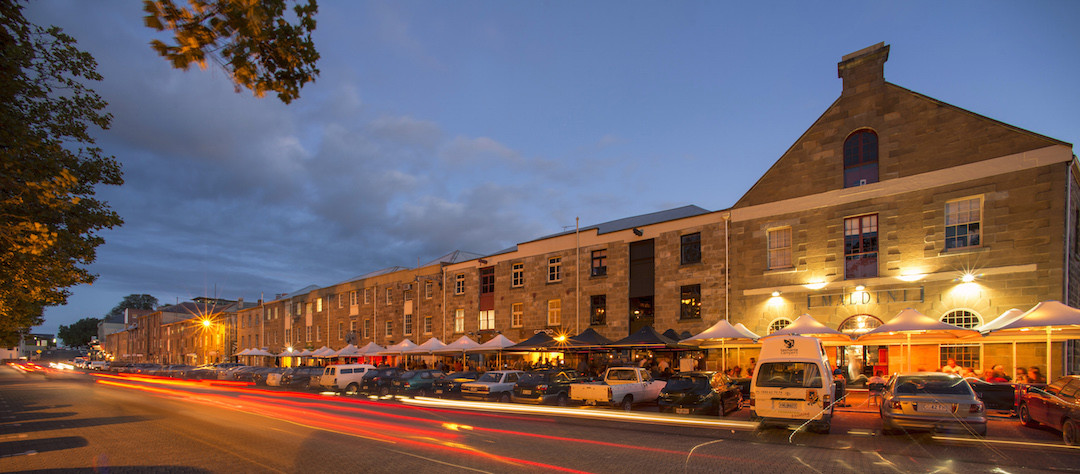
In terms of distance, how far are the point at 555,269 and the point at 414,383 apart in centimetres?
1182

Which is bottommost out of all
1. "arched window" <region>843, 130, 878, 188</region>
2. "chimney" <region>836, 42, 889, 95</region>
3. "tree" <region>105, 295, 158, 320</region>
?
"tree" <region>105, 295, 158, 320</region>

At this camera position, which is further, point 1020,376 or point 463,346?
point 463,346

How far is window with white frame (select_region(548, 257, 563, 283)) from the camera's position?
123ft

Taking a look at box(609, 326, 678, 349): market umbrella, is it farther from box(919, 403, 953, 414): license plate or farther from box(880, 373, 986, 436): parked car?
box(919, 403, 953, 414): license plate

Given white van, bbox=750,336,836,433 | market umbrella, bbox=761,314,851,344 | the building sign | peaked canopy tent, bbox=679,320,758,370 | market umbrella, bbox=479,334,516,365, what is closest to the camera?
white van, bbox=750,336,836,433

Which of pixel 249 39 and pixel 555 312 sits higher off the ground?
pixel 249 39

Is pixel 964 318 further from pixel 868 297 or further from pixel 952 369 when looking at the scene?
pixel 868 297

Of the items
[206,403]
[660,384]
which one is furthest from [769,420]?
[206,403]

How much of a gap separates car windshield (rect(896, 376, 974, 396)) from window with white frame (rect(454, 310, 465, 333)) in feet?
111

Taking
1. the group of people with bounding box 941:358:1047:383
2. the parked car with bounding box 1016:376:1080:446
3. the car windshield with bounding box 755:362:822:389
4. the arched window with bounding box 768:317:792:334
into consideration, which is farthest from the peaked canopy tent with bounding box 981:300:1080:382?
the arched window with bounding box 768:317:792:334

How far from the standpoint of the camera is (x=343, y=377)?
33281mm

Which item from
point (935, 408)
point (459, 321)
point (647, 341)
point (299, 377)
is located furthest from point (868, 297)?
point (299, 377)

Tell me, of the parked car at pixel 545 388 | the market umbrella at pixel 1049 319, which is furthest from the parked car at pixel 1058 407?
the parked car at pixel 545 388

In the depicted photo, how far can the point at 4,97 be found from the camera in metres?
11.1
